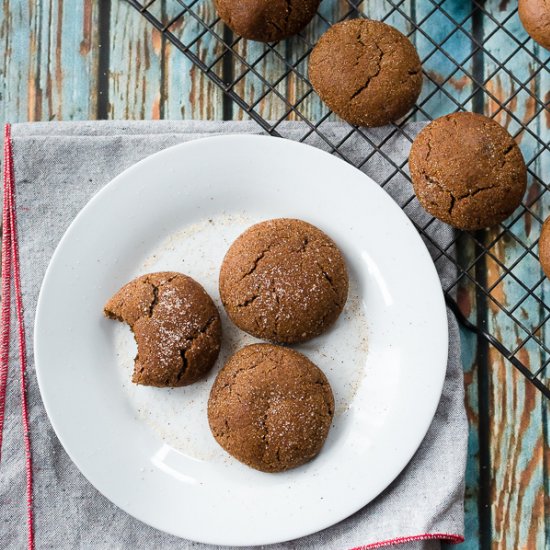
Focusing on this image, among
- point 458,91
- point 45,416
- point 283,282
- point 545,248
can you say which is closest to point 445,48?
point 458,91

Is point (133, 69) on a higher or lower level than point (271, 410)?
higher

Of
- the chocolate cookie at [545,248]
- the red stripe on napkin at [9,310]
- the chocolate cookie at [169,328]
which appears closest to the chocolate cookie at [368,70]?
the chocolate cookie at [545,248]

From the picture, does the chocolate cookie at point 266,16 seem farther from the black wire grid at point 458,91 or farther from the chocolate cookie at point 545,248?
the chocolate cookie at point 545,248

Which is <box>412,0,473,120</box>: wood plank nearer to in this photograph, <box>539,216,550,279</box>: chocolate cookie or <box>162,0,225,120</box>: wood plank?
<box>539,216,550,279</box>: chocolate cookie

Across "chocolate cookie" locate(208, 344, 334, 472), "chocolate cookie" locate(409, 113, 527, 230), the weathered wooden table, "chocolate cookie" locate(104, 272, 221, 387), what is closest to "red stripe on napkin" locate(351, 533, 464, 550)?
the weathered wooden table

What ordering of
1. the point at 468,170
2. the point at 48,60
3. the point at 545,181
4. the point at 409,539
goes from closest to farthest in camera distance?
the point at 468,170 < the point at 409,539 < the point at 545,181 < the point at 48,60

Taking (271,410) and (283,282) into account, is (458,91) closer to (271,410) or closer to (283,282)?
(283,282)
